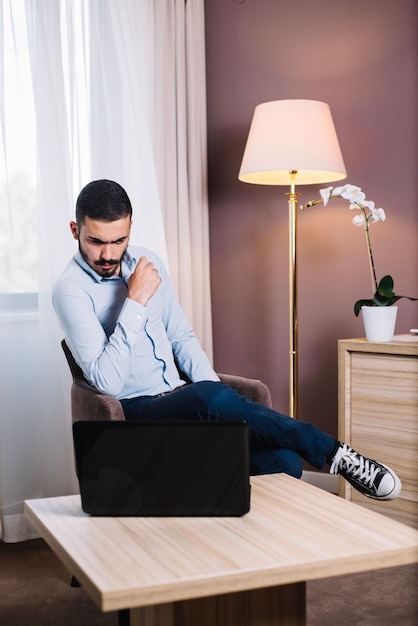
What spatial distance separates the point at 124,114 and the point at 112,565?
2.26 metres

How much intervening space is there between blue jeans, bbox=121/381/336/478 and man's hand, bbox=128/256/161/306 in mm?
326

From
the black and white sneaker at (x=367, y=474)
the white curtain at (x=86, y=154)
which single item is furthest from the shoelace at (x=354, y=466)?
the white curtain at (x=86, y=154)

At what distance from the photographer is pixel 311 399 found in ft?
11.1

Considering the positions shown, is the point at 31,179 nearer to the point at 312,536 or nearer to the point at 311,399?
the point at 311,399

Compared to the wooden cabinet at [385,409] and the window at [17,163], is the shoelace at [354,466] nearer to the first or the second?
the wooden cabinet at [385,409]

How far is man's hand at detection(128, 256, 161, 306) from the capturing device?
229 cm

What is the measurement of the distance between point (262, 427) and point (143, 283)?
0.59 m

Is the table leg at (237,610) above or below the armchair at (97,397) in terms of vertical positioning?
below

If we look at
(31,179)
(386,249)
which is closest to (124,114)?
(31,179)

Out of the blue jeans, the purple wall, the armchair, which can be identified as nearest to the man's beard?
the armchair

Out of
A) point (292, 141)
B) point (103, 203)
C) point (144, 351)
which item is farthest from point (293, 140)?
point (144, 351)

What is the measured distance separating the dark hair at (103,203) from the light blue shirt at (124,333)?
168 millimetres

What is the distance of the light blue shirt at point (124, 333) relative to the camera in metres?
2.20

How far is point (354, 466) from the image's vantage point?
192cm
